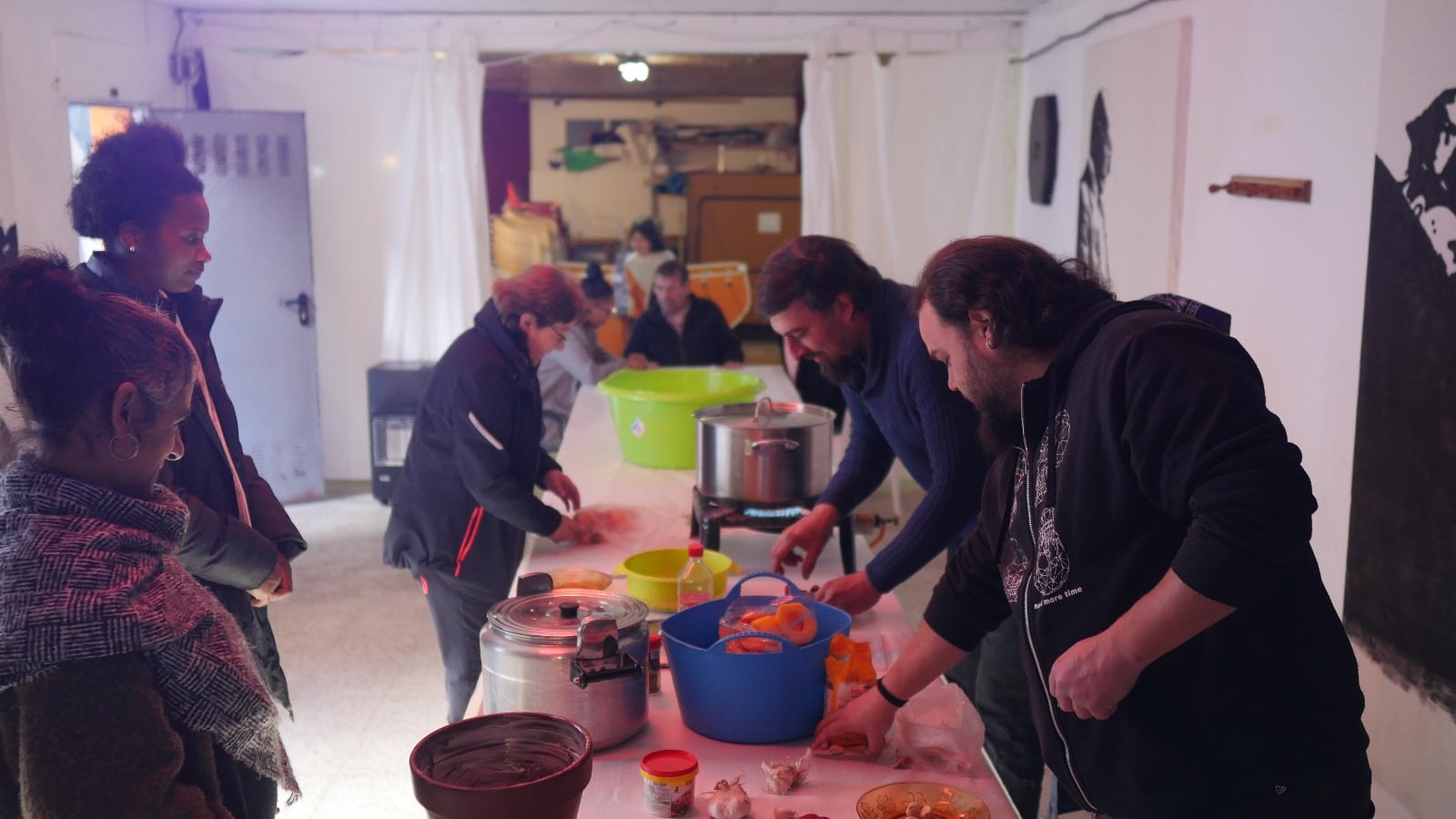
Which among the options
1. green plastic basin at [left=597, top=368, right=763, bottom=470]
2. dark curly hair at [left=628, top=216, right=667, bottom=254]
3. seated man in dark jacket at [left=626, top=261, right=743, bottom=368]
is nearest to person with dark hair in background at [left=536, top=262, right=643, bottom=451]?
seated man in dark jacket at [left=626, top=261, right=743, bottom=368]

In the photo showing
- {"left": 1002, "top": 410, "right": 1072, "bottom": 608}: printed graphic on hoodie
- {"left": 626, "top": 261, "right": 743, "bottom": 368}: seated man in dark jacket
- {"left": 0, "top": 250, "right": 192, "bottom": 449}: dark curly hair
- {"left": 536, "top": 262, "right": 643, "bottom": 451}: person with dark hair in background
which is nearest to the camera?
{"left": 0, "top": 250, "right": 192, "bottom": 449}: dark curly hair

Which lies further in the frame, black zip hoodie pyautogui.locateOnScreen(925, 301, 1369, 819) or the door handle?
the door handle

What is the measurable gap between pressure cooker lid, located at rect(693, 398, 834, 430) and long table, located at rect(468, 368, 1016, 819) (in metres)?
0.30

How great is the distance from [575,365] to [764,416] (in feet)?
7.91

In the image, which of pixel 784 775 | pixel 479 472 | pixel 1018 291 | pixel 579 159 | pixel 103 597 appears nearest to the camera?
pixel 103 597

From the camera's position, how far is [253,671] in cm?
123

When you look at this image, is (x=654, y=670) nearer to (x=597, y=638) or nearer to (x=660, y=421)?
(x=597, y=638)

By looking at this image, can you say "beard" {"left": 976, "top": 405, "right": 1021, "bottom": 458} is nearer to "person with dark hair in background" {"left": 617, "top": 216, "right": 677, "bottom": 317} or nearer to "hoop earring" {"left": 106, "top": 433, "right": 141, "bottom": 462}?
"hoop earring" {"left": 106, "top": 433, "right": 141, "bottom": 462}

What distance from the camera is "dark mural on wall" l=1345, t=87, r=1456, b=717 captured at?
6.97 ft

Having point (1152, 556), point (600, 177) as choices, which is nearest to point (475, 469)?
point (1152, 556)

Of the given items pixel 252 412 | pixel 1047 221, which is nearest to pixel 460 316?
pixel 252 412

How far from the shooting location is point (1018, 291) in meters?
1.39

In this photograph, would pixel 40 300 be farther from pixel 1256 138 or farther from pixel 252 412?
pixel 252 412

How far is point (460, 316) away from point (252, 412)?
3.72 feet
